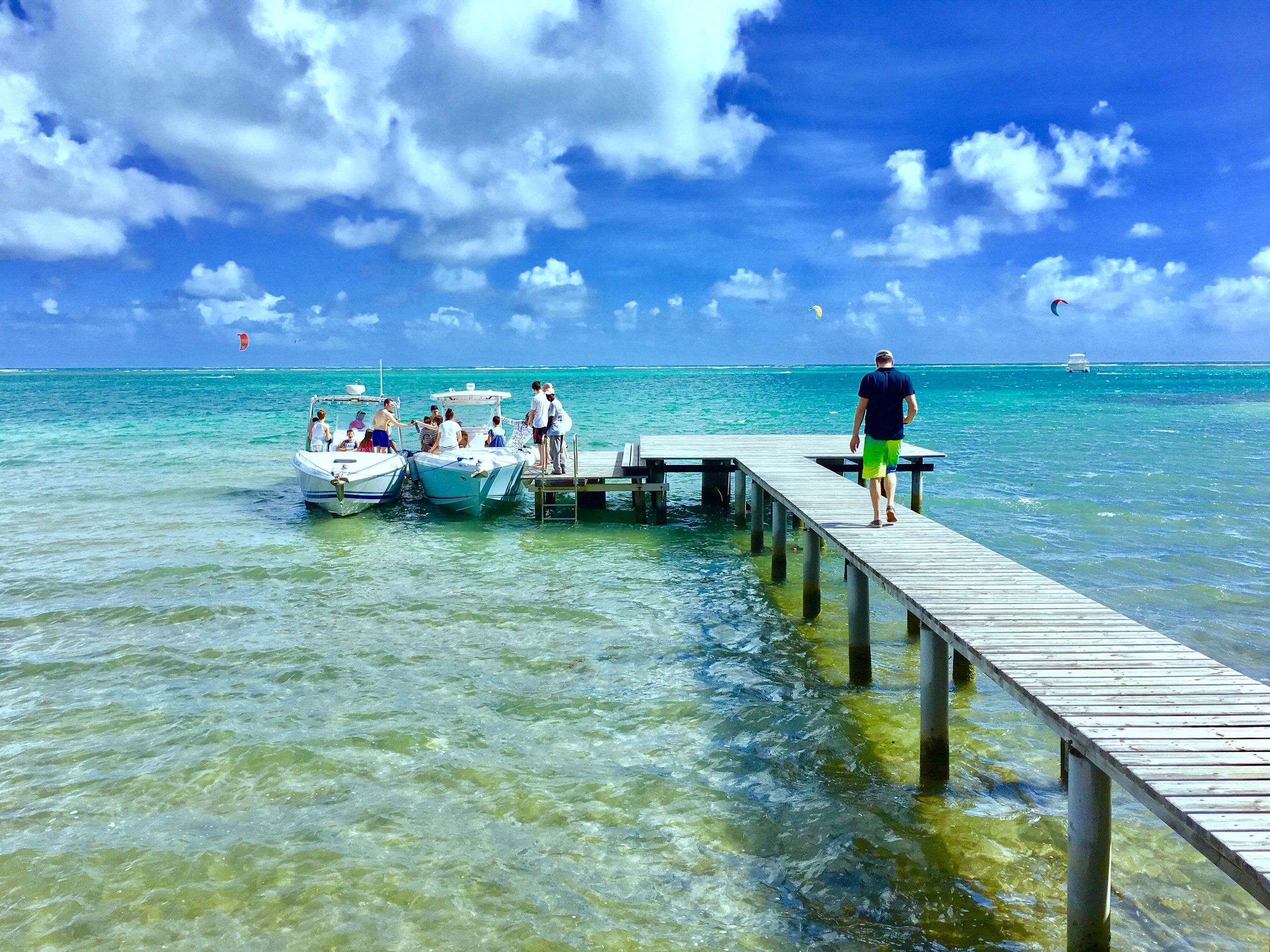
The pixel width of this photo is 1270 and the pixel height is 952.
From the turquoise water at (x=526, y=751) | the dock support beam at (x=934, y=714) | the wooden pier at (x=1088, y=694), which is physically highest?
the wooden pier at (x=1088, y=694)

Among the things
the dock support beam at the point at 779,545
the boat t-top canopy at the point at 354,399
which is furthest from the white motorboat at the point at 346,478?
the dock support beam at the point at 779,545

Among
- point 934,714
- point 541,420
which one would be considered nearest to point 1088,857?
point 934,714

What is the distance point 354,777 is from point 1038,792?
4849 millimetres

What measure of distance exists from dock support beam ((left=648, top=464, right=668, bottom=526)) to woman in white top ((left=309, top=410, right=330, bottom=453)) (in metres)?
6.78

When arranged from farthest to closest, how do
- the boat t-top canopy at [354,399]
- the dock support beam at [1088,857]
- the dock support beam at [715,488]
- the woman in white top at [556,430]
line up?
the dock support beam at [715,488] < the boat t-top canopy at [354,399] < the woman in white top at [556,430] < the dock support beam at [1088,857]

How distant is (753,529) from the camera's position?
1340cm

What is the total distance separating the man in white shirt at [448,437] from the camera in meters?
16.7

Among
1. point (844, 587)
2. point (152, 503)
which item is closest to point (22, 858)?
point (844, 587)

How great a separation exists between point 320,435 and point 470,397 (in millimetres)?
3168

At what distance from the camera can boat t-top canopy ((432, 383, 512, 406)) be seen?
1778cm

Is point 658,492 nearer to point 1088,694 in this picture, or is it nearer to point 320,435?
point 320,435

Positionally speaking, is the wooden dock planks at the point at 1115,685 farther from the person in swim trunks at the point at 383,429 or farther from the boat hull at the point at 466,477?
the person in swim trunks at the point at 383,429

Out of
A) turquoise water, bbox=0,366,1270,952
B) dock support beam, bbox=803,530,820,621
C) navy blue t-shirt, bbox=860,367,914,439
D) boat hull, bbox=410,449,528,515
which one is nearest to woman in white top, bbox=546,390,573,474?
boat hull, bbox=410,449,528,515

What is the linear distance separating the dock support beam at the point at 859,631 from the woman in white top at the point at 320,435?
41.2ft
